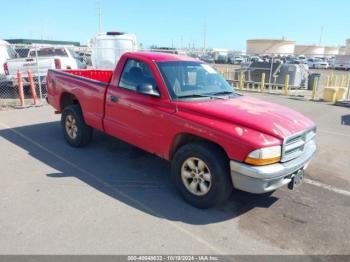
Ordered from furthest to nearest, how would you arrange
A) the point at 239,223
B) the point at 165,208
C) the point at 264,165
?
the point at 165,208
the point at 239,223
the point at 264,165

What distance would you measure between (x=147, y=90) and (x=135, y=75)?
2.27 feet

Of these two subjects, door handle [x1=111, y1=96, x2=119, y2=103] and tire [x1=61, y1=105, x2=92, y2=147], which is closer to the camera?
door handle [x1=111, y1=96, x2=119, y2=103]

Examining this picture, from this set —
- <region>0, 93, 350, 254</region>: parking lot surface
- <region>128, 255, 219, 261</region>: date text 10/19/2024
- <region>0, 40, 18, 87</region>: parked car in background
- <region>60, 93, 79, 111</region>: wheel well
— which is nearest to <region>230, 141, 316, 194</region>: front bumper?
<region>0, 93, 350, 254</region>: parking lot surface

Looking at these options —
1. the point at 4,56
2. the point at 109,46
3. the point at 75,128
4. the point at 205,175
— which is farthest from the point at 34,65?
the point at 205,175

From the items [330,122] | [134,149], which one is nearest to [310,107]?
[330,122]

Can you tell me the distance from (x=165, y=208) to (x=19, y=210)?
5.76ft

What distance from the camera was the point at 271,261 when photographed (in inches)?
117

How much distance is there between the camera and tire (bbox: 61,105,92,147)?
566 cm

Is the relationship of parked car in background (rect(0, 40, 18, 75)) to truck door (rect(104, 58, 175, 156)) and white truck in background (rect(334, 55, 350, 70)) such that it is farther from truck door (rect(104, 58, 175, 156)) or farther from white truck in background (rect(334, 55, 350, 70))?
white truck in background (rect(334, 55, 350, 70))

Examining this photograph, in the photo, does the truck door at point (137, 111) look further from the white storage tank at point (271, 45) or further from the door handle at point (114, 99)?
the white storage tank at point (271, 45)

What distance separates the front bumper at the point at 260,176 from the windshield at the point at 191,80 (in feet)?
4.32

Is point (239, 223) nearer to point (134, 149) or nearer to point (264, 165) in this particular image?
point (264, 165)

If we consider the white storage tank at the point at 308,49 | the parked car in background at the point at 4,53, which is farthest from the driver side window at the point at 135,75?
the white storage tank at the point at 308,49

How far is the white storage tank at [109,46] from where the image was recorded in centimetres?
1445
